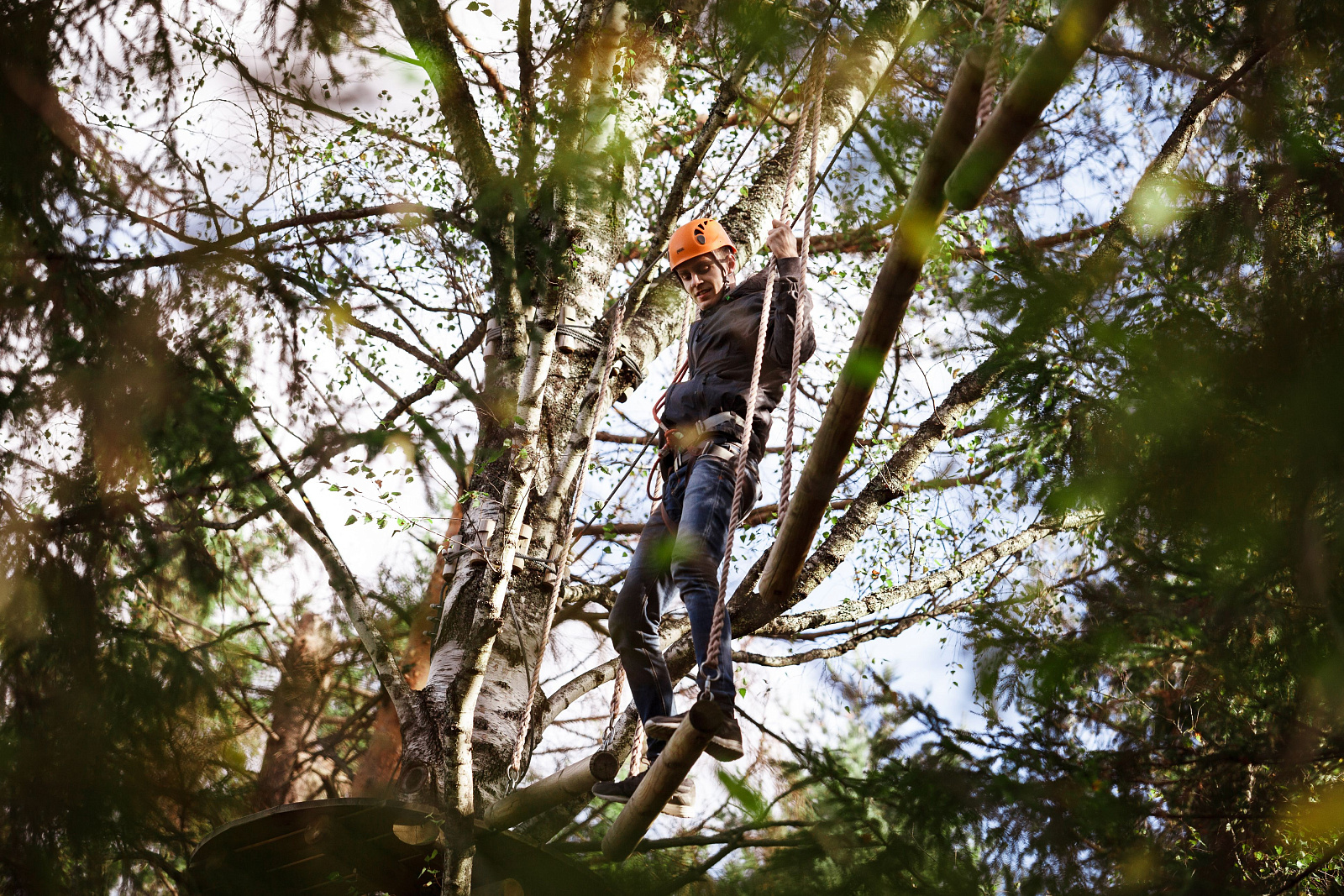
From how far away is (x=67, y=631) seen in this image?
111 inches

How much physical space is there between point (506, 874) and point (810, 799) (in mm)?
1210

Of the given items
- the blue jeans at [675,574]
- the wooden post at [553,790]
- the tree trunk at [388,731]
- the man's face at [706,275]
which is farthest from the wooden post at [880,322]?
the tree trunk at [388,731]

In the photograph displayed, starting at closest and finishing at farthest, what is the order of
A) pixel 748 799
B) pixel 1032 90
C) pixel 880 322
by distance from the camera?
1. pixel 1032 90
2. pixel 880 322
3. pixel 748 799

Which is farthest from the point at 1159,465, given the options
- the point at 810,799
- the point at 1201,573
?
the point at 810,799

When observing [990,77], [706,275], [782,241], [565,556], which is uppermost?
[706,275]

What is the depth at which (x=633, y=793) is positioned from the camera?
10.0 feet

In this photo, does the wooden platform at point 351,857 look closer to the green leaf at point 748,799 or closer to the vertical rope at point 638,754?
the vertical rope at point 638,754

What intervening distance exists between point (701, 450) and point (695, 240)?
0.87 metres

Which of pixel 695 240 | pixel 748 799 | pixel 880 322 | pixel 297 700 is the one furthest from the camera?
Result: pixel 695 240

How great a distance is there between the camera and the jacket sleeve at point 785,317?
3293mm

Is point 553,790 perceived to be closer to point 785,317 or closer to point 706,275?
point 785,317

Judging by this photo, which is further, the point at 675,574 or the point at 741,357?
the point at 741,357

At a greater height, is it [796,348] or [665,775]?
[796,348]

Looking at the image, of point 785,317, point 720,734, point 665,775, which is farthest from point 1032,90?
point 665,775
